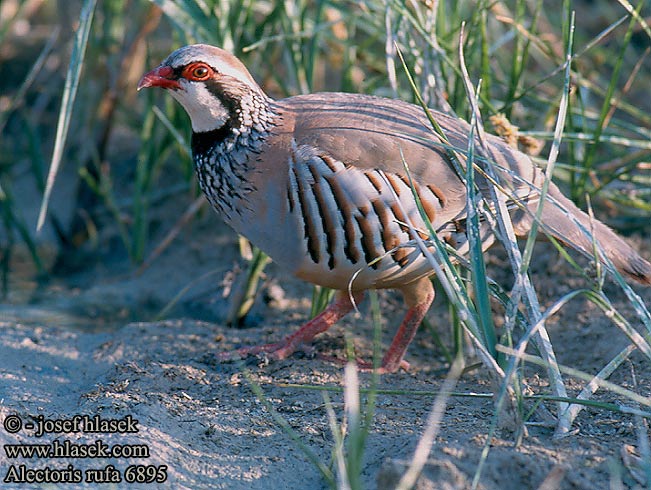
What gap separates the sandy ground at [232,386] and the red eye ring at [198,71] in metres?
1.25

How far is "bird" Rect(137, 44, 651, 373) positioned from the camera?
357 cm

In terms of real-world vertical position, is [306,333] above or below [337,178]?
below

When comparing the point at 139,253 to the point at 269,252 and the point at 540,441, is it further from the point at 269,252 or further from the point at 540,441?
the point at 540,441

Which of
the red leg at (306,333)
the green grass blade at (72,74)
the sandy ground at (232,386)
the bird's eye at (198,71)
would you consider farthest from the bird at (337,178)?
the green grass blade at (72,74)

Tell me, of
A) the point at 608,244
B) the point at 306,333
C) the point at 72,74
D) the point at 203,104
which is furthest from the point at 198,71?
the point at 608,244

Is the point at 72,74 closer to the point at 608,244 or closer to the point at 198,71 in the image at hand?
the point at 198,71

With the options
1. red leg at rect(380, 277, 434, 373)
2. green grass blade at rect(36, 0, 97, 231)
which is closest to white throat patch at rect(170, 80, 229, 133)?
green grass blade at rect(36, 0, 97, 231)

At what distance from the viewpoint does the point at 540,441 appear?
2.78 metres

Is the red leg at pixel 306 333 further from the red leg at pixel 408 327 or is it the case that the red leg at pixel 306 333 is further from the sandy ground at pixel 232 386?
the red leg at pixel 408 327

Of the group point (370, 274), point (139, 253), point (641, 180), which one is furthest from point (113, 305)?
point (641, 180)

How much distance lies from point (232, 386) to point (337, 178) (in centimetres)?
96

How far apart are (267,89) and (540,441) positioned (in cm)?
357

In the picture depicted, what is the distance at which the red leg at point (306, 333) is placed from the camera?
13.5 ft

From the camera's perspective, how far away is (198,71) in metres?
3.82
